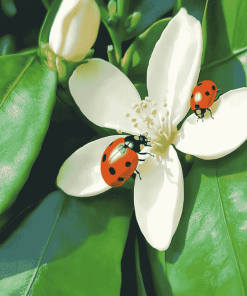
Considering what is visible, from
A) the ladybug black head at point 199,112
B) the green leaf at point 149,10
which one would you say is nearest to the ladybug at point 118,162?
the ladybug black head at point 199,112

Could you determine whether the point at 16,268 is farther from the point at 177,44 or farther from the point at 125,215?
the point at 177,44

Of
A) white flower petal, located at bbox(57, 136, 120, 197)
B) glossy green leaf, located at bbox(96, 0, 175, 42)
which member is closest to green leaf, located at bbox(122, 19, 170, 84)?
glossy green leaf, located at bbox(96, 0, 175, 42)

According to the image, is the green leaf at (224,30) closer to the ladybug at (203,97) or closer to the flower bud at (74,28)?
the ladybug at (203,97)

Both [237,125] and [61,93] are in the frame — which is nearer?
[237,125]

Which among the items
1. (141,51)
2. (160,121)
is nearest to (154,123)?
(160,121)

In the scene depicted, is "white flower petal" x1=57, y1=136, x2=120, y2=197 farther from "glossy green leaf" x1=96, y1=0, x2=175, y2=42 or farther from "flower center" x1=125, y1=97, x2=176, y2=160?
"glossy green leaf" x1=96, y1=0, x2=175, y2=42

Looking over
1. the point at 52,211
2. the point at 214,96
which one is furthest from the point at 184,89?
the point at 52,211
